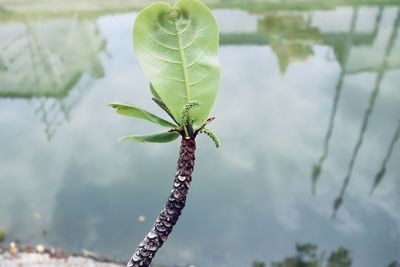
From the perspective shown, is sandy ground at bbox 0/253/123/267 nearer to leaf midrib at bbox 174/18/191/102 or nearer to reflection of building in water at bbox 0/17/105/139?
reflection of building in water at bbox 0/17/105/139

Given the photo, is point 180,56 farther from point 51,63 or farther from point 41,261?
point 51,63

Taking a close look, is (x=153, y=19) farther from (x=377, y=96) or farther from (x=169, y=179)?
(x=377, y=96)

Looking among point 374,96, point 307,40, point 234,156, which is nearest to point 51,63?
point 234,156

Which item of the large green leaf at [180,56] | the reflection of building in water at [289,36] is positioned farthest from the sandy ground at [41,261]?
the reflection of building in water at [289,36]

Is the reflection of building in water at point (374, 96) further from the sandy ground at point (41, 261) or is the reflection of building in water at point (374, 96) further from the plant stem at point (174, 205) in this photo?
the plant stem at point (174, 205)

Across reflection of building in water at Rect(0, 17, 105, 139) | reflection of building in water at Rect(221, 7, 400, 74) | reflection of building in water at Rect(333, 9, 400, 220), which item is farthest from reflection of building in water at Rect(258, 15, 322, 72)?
reflection of building in water at Rect(0, 17, 105, 139)

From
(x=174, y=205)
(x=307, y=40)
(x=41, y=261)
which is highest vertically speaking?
(x=174, y=205)

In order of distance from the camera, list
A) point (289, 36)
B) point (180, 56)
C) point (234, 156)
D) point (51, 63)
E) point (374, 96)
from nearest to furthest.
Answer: point (180, 56), point (234, 156), point (374, 96), point (51, 63), point (289, 36)
